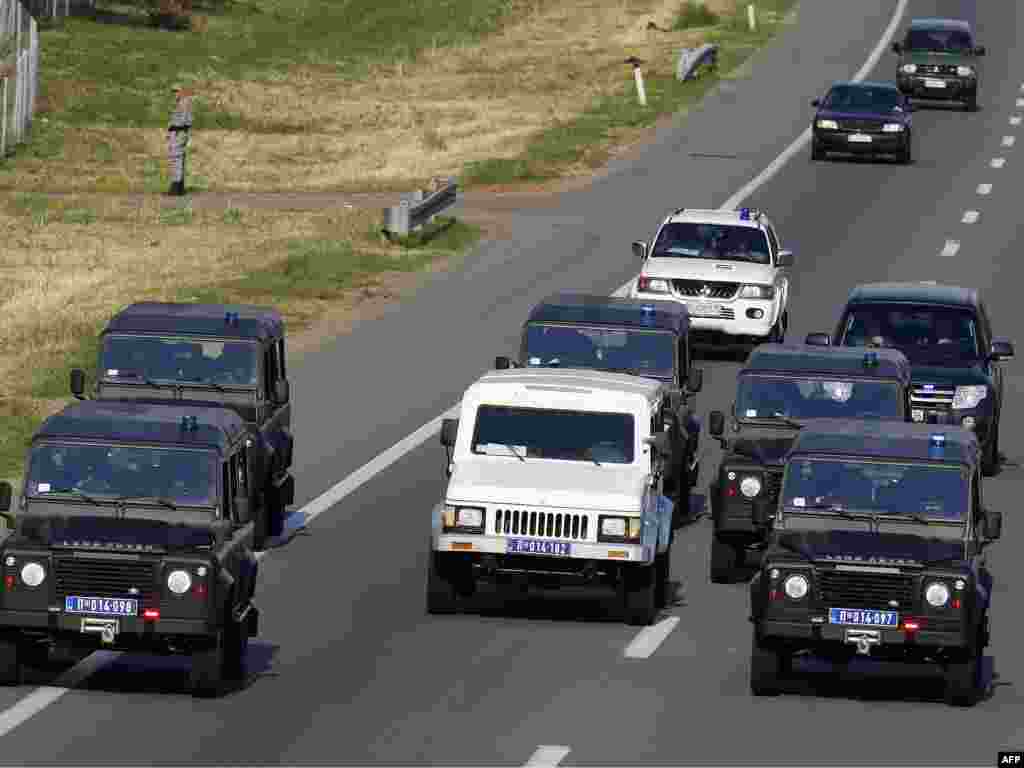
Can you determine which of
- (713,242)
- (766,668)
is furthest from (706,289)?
(766,668)

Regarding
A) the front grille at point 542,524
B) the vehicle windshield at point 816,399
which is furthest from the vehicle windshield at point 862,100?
the front grille at point 542,524

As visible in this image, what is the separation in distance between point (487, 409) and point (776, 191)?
29.8m

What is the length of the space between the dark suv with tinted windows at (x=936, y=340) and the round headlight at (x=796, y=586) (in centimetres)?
1018

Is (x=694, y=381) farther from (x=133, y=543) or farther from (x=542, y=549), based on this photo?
(x=133, y=543)

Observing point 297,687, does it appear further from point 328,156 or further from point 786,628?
point 328,156

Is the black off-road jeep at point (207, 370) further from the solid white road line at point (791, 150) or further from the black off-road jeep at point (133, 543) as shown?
the solid white road line at point (791, 150)

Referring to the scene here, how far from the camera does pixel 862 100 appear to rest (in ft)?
181

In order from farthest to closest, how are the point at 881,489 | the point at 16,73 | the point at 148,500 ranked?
the point at 16,73, the point at 881,489, the point at 148,500

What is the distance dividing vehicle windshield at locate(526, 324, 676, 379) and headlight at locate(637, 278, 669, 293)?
8765 mm


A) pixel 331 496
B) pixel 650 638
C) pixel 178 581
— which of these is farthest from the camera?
pixel 331 496

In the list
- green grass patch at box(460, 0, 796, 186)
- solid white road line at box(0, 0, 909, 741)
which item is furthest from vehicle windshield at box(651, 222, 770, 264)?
green grass patch at box(460, 0, 796, 186)

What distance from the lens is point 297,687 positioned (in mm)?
18953

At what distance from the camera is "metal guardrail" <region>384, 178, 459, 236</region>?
43.6 meters

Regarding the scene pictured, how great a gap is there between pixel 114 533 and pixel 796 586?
4.81 meters
